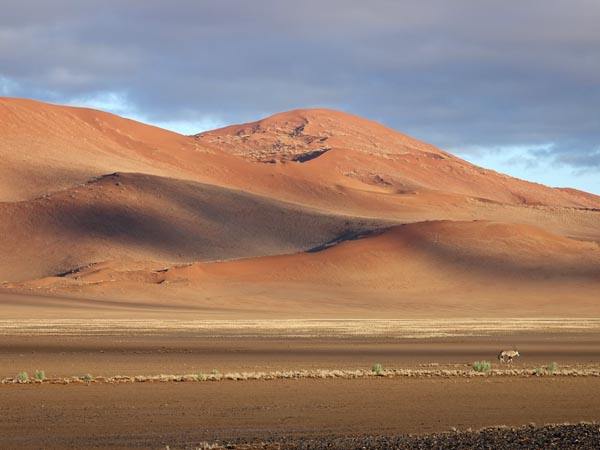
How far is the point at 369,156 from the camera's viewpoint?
Answer: 156500 mm

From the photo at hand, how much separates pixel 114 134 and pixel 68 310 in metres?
77.6

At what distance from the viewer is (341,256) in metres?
81.9

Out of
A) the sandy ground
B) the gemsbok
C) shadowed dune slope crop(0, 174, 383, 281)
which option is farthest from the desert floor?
shadowed dune slope crop(0, 174, 383, 281)

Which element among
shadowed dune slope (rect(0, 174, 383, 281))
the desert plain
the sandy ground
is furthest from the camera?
shadowed dune slope (rect(0, 174, 383, 281))

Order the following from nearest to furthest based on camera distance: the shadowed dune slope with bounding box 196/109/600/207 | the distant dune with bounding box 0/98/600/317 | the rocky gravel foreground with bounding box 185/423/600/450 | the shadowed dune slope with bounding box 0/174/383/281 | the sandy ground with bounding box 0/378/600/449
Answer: the rocky gravel foreground with bounding box 185/423/600/450 → the sandy ground with bounding box 0/378/600/449 → the distant dune with bounding box 0/98/600/317 → the shadowed dune slope with bounding box 0/174/383/281 → the shadowed dune slope with bounding box 196/109/600/207

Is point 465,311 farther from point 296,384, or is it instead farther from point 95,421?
point 95,421

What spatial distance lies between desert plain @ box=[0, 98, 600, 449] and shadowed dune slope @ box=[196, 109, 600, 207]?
64cm

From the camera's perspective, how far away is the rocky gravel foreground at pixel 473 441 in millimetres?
12406

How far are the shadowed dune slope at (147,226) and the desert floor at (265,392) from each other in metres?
53.4

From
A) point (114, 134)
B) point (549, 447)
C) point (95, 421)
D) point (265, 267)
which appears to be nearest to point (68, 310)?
point (265, 267)

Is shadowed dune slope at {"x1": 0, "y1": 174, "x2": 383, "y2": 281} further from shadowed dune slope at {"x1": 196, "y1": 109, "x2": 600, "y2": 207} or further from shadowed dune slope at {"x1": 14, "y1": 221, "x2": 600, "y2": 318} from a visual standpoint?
shadowed dune slope at {"x1": 196, "y1": 109, "x2": 600, "y2": 207}

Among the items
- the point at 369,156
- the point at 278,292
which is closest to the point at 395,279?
the point at 278,292

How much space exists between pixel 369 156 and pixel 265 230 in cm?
5453

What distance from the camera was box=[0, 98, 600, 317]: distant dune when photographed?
71.8 metres
